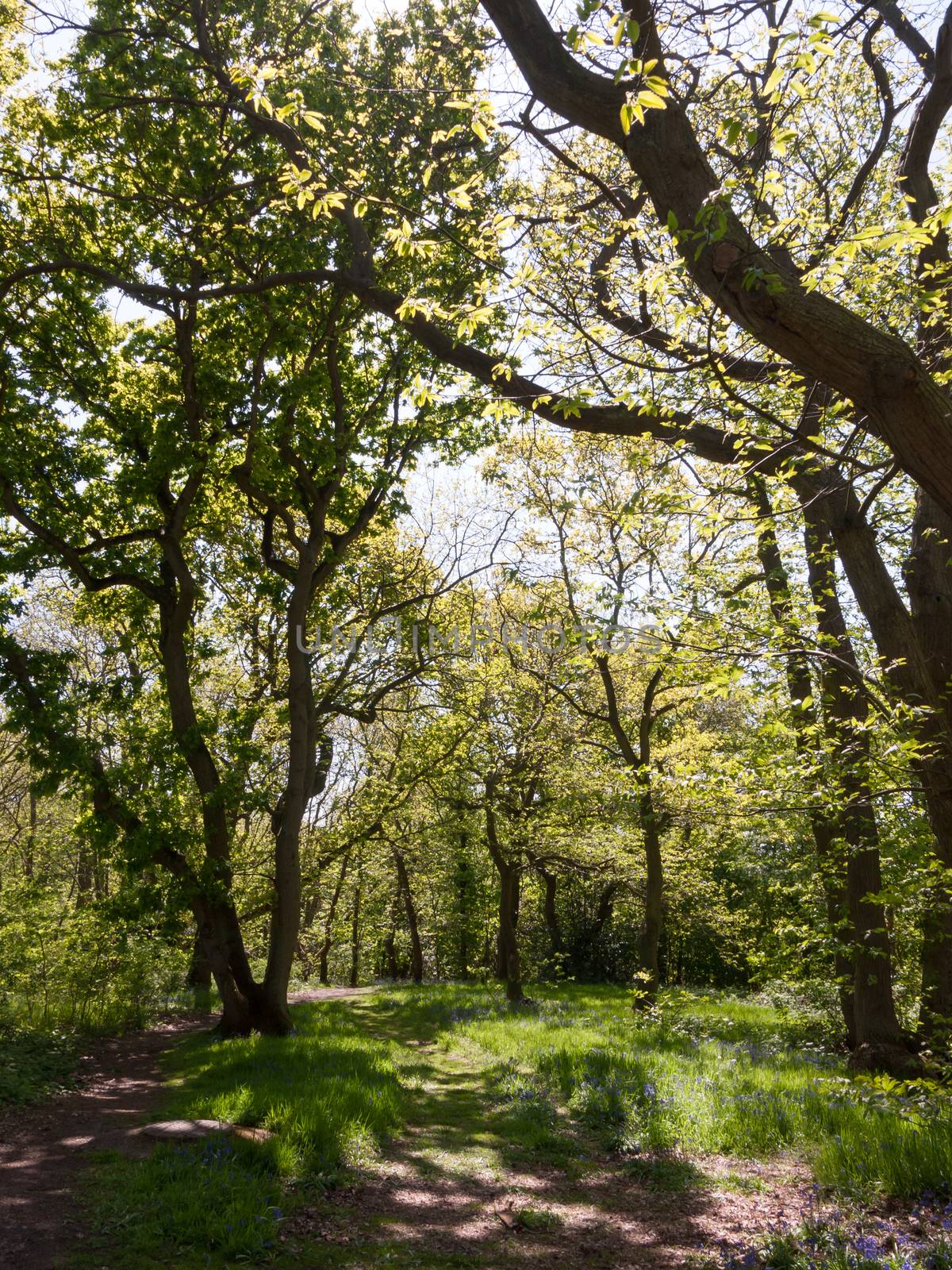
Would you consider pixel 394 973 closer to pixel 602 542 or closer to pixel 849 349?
pixel 602 542

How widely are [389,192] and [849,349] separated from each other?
842 centimetres

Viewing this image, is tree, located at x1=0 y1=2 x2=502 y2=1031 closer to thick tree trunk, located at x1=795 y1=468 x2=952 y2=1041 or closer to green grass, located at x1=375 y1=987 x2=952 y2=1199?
green grass, located at x1=375 y1=987 x2=952 y2=1199

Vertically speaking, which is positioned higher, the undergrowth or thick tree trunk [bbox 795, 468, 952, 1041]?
thick tree trunk [bbox 795, 468, 952, 1041]

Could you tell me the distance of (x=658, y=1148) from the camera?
242 inches

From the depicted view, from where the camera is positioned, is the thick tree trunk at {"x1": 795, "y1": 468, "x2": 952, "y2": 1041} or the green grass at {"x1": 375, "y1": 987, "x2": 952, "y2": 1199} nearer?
the thick tree trunk at {"x1": 795, "y1": 468, "x2": 952, "y2": 1041}

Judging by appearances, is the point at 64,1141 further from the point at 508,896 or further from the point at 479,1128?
the point at 508,896

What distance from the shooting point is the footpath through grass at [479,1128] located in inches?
184

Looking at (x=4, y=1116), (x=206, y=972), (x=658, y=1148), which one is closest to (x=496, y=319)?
(x=658, y=1148)

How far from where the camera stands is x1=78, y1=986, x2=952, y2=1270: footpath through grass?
466cm

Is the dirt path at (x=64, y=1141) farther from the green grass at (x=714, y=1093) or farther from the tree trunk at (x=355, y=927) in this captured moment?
the tree trunk at (x=355, y=927)

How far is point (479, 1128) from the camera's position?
731 centimetres

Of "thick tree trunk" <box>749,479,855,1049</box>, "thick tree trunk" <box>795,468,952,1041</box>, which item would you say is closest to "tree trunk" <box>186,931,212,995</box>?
"thick tree trunk" <box>749,479,855,1049</box>

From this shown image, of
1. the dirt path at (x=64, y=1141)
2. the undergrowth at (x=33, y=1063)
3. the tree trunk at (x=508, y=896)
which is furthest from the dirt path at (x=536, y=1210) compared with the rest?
the tree trunk at (x=508, y=896)

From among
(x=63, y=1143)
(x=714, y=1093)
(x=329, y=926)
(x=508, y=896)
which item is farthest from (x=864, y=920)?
(x=329, y=926)
